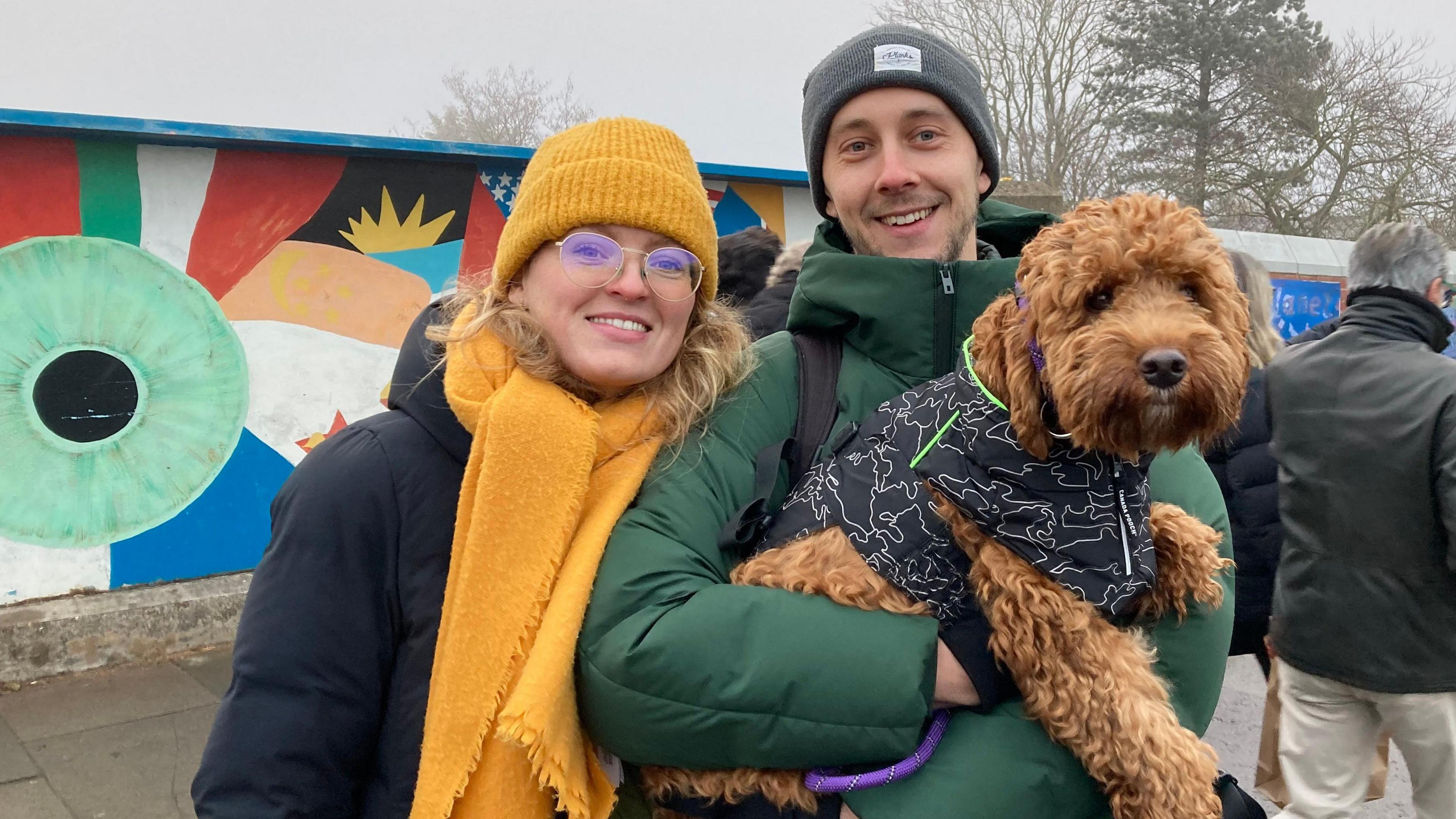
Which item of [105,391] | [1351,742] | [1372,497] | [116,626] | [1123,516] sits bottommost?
[116,626]

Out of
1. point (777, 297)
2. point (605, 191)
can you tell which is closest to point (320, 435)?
point (777, 297)

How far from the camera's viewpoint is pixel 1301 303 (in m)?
11.4

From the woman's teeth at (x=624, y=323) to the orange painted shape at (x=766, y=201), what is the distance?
5.93 m

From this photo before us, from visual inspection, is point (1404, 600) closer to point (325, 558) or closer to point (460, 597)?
point (460, 597)

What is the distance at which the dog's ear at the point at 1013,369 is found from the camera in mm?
1702

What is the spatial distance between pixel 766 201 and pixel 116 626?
5639mm

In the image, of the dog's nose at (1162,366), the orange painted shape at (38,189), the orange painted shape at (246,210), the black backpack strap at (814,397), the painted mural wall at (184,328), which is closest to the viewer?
the dog's nose at (1162,366)

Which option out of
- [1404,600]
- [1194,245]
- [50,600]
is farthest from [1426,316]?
[50,600]

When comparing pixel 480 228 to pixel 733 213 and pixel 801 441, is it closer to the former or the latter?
pixel 733 213

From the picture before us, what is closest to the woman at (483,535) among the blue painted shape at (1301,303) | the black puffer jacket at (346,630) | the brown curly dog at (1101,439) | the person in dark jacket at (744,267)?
the black puffer jacket at (346,630)

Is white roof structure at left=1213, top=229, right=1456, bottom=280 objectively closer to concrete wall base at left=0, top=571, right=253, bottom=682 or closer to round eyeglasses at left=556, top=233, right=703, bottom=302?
round eyeglasses at left=556, top=233, right=703, bottom=302

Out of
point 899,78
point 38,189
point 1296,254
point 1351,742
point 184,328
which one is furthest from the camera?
point 1296,254

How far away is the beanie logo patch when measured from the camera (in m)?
2.17

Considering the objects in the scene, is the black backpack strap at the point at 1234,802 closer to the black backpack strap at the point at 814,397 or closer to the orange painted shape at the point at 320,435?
the black backpack strap at the point at 814,397
